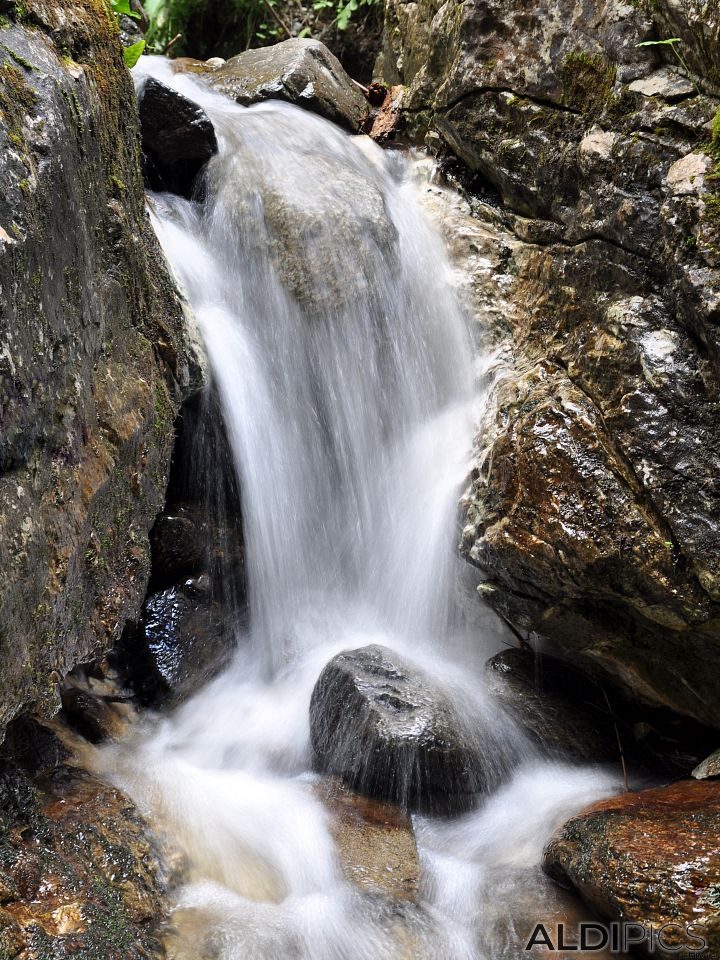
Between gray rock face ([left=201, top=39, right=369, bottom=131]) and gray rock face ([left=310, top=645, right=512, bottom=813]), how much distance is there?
17.9ft

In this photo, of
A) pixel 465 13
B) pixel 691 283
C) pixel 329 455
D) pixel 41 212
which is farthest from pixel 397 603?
pixel 465 13

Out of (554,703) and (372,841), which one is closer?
(372,841)

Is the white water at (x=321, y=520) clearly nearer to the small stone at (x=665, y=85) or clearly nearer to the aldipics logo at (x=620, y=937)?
the aldipics logo at (x=620, y=937)

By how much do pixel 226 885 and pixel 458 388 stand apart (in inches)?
129

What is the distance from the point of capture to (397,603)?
4680 mm

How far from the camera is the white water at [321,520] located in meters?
3.13

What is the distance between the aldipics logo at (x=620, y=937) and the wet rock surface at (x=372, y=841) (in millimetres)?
536

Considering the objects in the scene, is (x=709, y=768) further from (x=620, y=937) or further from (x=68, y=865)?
(x=68, y=865)

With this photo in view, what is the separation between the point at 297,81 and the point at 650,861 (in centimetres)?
686

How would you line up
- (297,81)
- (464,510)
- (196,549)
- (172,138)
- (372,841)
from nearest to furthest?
(372,841) → (464,510) → (196,549) → (172,138) → (297,81)

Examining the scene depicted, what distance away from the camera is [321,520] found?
16.0 feet

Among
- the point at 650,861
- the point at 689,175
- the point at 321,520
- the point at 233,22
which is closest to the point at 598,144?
the point at 689,175

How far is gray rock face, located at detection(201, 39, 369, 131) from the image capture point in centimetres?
696

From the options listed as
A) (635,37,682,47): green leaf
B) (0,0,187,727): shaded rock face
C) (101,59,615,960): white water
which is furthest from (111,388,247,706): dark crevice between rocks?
(635,37,682,47): green leaf
